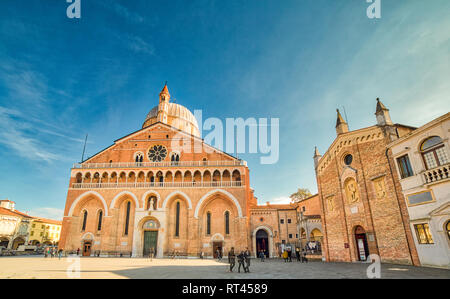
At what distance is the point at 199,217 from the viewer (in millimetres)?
27078

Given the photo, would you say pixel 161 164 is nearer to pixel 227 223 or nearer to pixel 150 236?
pixel 150 236

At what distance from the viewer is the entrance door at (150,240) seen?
87.9ft

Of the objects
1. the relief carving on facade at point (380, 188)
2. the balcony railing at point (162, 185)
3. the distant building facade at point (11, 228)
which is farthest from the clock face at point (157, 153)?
the distant building facade at point (11, 228)

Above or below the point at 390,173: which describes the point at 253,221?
below

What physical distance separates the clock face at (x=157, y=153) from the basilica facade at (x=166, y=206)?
13cm

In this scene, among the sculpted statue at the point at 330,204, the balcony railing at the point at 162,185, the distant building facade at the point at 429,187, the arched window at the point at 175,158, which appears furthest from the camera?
the arched window at the point at 175,158

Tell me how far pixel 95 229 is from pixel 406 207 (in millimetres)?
30626

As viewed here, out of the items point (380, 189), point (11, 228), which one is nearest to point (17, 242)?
point (11, 228)

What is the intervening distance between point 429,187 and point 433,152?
196cm

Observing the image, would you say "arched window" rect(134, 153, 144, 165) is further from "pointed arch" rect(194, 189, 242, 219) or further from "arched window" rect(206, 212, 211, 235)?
"arched window" rect(206, 212, 211, 235)

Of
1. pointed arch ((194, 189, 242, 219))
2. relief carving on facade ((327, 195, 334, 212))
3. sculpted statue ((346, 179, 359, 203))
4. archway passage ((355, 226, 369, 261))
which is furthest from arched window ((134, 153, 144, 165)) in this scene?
archway passage ((355, 226, 369, 261))

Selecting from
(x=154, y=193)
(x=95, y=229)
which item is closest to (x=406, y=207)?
(x=154, y=193)

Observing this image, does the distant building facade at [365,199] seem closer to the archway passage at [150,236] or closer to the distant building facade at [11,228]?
the archway passage at [150,236]
